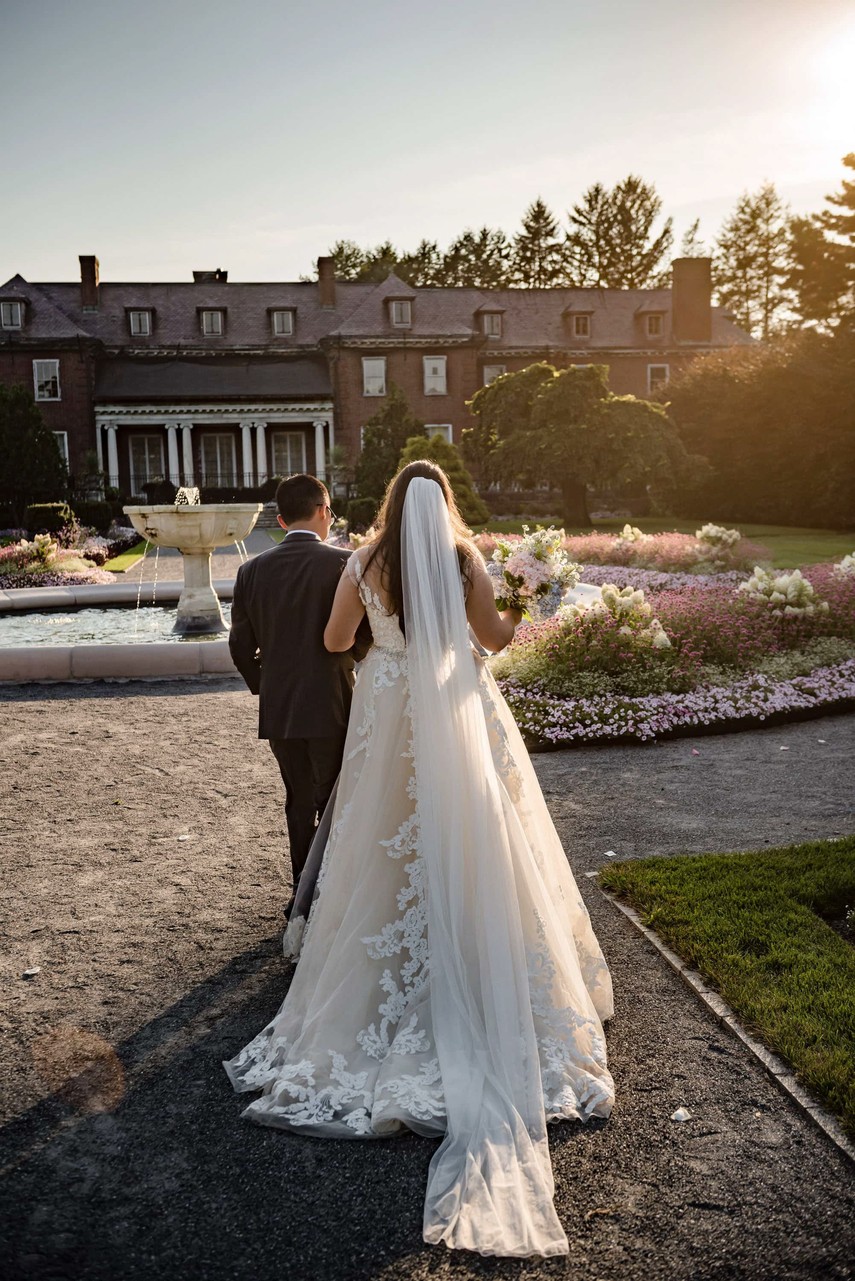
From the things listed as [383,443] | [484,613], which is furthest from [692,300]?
[484,613]

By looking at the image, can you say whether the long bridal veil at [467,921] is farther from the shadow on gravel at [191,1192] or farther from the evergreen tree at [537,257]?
the evergreen tree at [537,257]

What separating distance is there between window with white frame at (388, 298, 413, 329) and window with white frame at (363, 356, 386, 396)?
1672 mm

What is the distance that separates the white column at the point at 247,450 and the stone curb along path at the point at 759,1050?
128 ft

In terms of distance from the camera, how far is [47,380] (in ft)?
133

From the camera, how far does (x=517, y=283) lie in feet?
211

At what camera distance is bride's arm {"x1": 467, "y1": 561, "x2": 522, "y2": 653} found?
11.8 feet

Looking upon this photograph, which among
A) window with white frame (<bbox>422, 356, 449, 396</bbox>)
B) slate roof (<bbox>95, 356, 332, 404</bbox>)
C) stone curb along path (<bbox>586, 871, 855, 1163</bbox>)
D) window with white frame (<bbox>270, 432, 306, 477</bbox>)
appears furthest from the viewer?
window with white frame (<bbox>270, 432, 306, 477</bbox>)

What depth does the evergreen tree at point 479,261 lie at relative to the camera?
209 ft

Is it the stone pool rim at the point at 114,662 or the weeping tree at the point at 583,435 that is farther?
the weeping tree at the point at 583,435

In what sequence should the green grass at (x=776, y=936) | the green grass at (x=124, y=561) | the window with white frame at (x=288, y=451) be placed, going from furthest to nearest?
1. the window with white frame at (x=288, y=451)
2. the green grass at (x=124, y=561)
3. the green grass at (x=776, y=936)

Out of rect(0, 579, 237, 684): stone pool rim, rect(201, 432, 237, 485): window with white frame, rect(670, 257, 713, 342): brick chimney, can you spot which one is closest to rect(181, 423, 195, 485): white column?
rect(201, 432, 237, 485): window with white frame

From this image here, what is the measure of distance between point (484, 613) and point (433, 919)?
105 cm

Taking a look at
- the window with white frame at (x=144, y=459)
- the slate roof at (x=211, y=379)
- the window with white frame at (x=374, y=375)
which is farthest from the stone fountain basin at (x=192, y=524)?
the window with white frame at (x=144, y=459)

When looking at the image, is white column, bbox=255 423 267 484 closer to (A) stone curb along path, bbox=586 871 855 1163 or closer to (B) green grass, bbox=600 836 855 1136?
(B) green grass, bbox=600 836 855 1136
